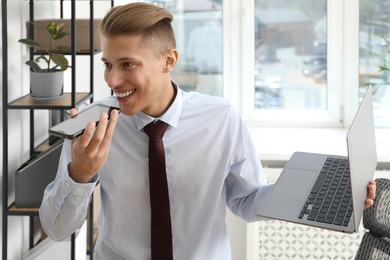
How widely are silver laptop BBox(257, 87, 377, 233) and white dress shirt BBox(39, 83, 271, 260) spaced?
121 mm

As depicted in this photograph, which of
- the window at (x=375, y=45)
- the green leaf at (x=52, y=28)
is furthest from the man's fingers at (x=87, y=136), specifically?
the window at (x=375, y=45)

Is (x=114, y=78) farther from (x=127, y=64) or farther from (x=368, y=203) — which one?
(x=368, y=203)

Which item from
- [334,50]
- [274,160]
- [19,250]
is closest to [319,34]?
[334,50]

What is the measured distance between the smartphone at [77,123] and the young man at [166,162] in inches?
2.3

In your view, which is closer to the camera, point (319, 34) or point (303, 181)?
point (303, 181)

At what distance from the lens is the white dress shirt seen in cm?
150

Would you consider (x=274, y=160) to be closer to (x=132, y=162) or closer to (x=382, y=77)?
(x=382, y=77)

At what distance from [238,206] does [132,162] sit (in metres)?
0.32

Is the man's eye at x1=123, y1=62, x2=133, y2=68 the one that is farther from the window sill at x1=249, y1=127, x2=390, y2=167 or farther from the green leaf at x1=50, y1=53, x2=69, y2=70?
the window sill at x1=249, y1=127, x2=390, y2=167

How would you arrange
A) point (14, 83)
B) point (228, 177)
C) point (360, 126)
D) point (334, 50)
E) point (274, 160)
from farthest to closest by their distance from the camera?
point (334, 50), point (274, 160), point (14, 83), point (228, 177), point (360, 126)

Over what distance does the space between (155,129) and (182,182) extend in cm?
15

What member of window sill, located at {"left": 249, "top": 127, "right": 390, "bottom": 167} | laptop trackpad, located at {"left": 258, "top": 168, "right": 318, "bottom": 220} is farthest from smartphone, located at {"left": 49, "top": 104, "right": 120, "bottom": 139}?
window sill, located at {"left": 249, "top": 127, "right": 390, "bottom": 167}

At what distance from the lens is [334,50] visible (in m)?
3.02

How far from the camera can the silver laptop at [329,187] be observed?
1.24 metres
